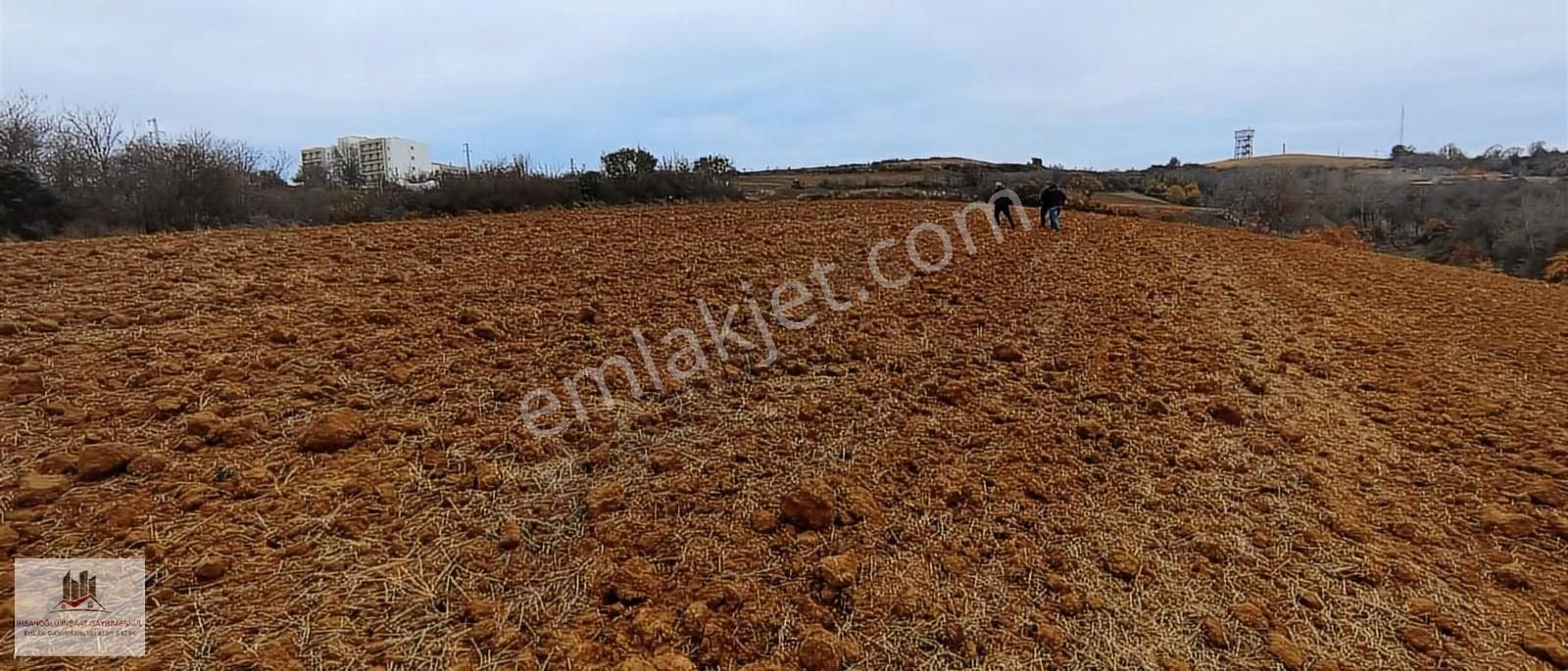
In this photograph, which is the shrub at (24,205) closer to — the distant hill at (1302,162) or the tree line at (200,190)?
the tree line at (200,190)

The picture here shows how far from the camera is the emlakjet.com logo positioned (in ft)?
6.12

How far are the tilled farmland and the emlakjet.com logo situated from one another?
0.16 feet

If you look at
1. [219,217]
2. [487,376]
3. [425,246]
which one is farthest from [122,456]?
[219,217]

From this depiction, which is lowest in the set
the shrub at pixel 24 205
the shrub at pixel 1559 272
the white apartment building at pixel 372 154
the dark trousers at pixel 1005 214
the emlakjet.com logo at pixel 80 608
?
the emlakjet.com logo at pixel 80 608

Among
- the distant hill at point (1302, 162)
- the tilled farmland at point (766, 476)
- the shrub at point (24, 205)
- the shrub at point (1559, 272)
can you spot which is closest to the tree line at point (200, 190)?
the shrub at point (24, 205)

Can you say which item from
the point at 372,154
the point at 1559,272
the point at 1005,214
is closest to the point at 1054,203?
the point at 1005,214

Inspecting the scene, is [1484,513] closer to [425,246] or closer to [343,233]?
[425,246]

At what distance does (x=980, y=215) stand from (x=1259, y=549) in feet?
23.3

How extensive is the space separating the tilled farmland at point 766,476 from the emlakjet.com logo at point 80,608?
5cm

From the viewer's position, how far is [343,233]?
652cm

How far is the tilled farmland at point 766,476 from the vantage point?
209 cm

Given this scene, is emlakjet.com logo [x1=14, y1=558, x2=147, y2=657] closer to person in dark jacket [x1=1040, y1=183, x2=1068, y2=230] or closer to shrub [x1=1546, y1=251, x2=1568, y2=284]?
person in dark jacket [x1=1040, y1=183, x2=1068, y2=230]

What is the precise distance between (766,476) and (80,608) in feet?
6.96

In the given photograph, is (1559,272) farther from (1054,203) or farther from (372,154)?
(372,154)
